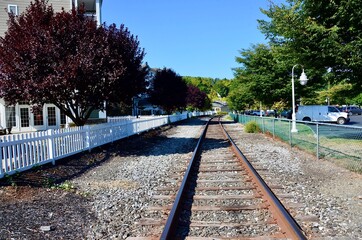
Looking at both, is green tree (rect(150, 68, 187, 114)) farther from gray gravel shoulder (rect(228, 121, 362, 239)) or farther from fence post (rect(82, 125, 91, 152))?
gray gravel shoulder (rect(228, 121, 362, 239))

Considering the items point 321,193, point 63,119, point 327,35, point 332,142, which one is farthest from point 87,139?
point 63,119

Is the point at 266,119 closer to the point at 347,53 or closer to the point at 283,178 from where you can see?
the point at 347,53

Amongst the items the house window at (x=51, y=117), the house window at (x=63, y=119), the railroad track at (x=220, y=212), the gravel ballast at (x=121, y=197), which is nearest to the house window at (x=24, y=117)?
the house window at (x=51, y=117)

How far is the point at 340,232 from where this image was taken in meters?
4.19

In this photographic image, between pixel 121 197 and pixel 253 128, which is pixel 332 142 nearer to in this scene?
pixel 121 197

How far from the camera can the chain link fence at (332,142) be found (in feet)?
27.0

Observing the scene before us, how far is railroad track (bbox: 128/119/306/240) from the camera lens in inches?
164

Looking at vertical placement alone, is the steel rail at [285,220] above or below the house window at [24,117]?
below

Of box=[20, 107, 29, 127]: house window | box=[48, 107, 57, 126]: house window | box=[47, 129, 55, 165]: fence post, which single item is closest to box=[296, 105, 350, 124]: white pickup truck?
box=[48, 107, 57, 126]: house window

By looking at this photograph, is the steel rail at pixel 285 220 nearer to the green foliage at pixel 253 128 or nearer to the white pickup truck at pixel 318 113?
the green foliage at pixel 253 128

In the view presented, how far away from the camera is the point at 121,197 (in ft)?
20.1

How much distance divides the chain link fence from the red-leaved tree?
7176 mm

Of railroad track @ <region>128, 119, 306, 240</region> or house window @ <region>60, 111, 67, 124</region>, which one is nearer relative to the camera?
railroad track @ <region>128, 119, 306, 240</region>

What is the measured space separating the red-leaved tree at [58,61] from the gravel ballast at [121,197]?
3039mm
